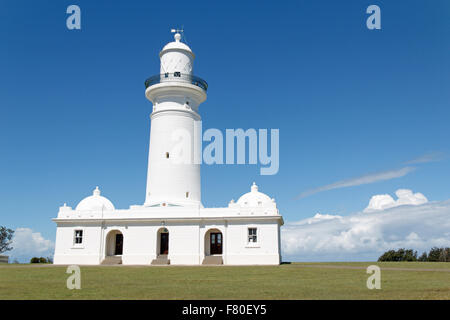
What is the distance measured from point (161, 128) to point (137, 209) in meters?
7.33

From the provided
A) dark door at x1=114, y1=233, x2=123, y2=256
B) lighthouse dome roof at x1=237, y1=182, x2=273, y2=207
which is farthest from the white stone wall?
lighthouse dome roof at x1=237, y1=182, x2=273, y2=207

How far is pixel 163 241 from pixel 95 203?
680 centimetres

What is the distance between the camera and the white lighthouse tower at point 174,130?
33781mm

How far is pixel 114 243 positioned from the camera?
33.5 metres

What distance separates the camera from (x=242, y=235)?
3059 centimetres

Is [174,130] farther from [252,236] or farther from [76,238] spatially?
[76,238]

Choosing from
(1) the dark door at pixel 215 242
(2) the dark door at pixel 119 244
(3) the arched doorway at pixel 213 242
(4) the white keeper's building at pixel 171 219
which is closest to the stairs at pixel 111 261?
(4) the white keeper's building at pixel 171 219

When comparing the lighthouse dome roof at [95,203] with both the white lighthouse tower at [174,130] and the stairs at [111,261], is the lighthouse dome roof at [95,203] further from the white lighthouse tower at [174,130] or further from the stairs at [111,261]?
the stairs at [111,261]

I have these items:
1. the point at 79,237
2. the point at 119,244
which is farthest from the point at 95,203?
the point at 119,244

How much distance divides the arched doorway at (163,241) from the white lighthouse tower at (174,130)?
223 cm
